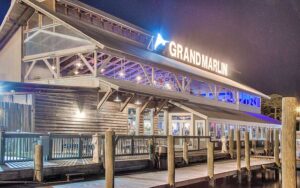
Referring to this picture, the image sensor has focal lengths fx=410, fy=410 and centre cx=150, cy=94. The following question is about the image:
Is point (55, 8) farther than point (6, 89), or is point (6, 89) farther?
point (55, 8)

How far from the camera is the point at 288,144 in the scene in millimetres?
11070

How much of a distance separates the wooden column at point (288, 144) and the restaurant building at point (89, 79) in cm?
1227

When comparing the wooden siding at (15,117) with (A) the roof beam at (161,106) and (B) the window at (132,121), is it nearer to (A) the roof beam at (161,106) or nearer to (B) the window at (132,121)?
(B) the window at (132,121)

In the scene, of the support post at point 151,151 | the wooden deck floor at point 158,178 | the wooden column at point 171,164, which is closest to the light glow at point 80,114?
the support post at point 151,151

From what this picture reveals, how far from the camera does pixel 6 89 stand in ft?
60.2

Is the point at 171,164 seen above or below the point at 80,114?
below

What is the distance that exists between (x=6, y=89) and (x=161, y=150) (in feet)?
25.8

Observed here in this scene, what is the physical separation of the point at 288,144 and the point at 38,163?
7853 mm

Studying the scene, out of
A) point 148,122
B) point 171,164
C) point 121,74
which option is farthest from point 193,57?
point 171,164

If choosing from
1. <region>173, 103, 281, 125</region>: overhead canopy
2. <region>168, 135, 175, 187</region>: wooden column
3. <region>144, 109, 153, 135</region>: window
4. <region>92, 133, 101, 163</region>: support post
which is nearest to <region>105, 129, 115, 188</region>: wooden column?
<region>168, 135, 175, 187</region>: wooden column

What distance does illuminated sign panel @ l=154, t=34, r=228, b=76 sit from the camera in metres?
34.3

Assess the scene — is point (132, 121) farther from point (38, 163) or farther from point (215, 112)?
point (38, 163)

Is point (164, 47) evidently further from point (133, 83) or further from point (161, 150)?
point (161, 150)

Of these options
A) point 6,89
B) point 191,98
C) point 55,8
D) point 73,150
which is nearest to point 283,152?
point 73,150
